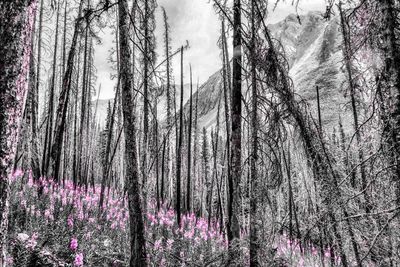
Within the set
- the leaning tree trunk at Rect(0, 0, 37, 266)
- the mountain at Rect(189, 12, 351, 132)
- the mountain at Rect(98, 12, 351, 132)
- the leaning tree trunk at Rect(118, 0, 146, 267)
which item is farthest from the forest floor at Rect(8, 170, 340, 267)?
the mountain at Rect(98, 12, 351, 132)

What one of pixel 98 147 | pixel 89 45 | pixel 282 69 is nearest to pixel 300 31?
pixel 98 147

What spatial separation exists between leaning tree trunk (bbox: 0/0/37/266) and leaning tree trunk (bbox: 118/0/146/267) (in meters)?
2.25

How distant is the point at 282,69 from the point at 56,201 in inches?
257

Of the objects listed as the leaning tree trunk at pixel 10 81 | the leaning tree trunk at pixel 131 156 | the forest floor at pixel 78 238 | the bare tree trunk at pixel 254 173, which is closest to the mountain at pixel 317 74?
the forest floor at pixel 78 238

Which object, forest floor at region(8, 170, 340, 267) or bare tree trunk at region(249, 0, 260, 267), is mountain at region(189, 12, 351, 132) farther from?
bare tree trunk at region(249, 0, 260, 267)

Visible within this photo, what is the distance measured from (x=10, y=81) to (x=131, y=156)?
2488 millimetres

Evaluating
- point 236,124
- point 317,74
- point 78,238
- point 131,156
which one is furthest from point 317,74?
point 131,156

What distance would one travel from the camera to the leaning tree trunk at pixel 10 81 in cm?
224

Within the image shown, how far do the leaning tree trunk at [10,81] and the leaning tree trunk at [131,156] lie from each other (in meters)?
2.25

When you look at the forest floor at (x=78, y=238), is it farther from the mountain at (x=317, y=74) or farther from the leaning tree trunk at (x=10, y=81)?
the mountain at (x=317, y=74)

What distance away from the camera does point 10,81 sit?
90.7 inches

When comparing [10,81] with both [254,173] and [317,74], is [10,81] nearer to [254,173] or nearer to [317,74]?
[254,173]

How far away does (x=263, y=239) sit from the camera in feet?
14.9

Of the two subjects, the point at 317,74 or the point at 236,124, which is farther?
the point at 317,74
